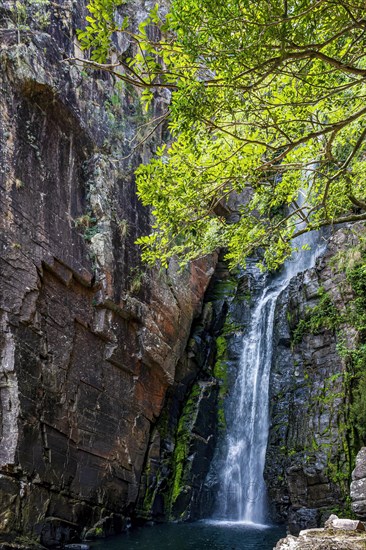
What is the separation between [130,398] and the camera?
1404 cm

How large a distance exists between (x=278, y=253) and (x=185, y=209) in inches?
95.9

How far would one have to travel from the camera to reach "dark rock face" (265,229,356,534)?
12.9 metres

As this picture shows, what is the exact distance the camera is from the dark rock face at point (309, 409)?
1294 centimetres

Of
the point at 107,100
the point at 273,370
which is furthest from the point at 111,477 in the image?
the point at 107,100

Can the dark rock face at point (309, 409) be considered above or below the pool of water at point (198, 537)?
above

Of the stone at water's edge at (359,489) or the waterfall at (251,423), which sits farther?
the waterfall at (251,423)

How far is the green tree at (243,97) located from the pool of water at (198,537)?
668cm

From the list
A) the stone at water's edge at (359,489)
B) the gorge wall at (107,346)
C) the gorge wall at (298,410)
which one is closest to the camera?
the stone at water's edge at (359,489)

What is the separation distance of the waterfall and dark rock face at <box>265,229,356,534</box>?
0.57 m

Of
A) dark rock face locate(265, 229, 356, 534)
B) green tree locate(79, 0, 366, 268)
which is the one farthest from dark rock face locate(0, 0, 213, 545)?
green tree locate(79, 0, 366, 268)

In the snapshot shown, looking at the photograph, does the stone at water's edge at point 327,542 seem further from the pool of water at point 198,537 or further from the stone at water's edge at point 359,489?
the pool of water at point 198,537

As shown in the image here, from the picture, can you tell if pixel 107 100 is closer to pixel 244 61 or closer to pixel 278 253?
pixel 278 253

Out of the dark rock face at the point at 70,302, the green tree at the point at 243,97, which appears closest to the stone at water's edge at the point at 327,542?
the green tree at the point at 243,97

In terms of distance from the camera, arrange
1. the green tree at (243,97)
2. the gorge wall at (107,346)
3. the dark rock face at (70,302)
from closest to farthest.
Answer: the green tree at (243,97), the dark rock face at (70,302), the gorge wall at (107,346)
